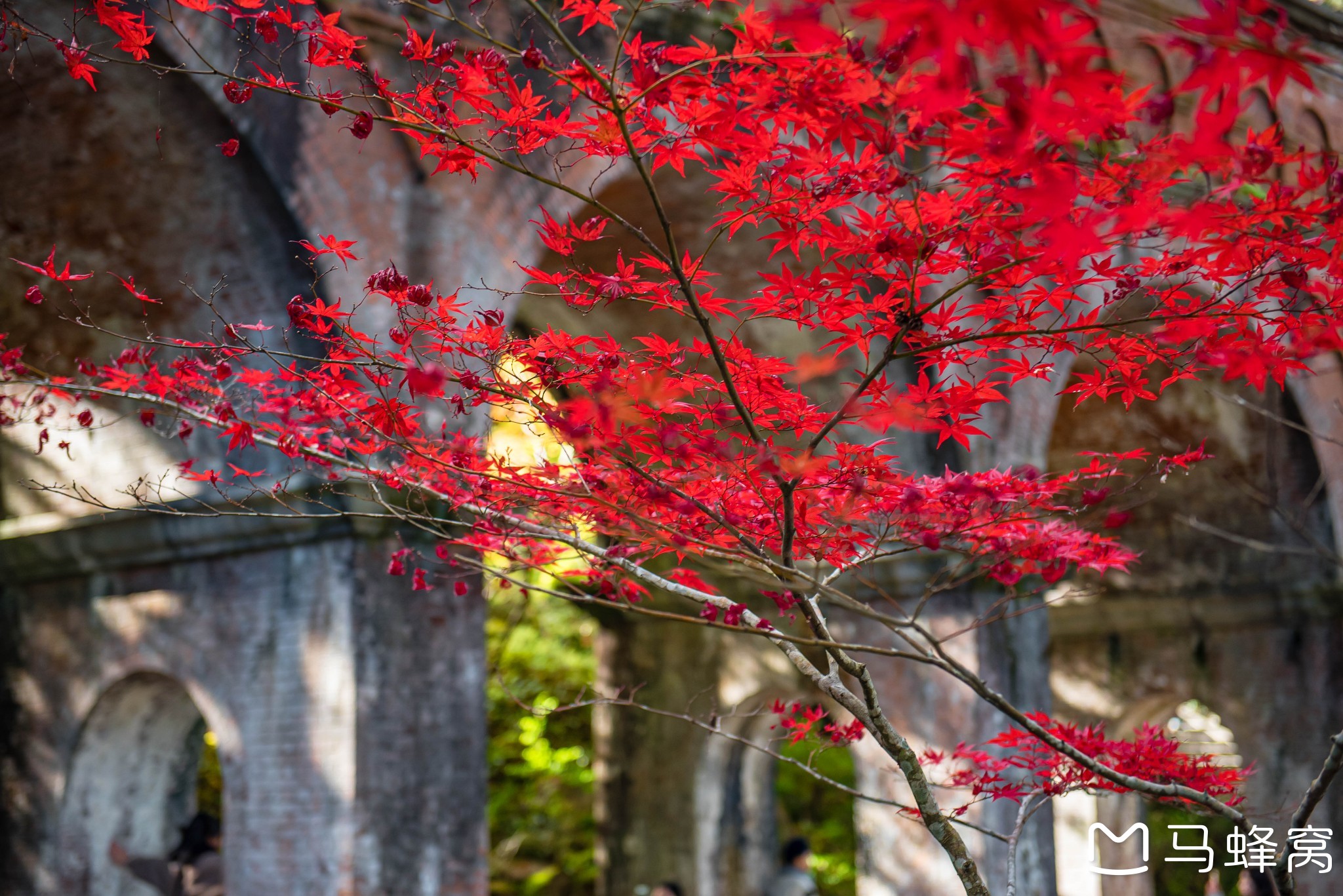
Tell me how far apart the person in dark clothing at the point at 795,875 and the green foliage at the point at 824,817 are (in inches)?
204

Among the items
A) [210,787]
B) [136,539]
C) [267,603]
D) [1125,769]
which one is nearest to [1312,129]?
[1125,769]

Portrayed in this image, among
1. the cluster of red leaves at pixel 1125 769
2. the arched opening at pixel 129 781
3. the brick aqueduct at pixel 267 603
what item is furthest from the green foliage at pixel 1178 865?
the cluster of red leaves at pixel 1125 769

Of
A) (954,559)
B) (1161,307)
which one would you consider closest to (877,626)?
(954,559)

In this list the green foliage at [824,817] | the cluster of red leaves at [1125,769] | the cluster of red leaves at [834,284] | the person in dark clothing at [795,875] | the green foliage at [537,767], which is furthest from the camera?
the green foliage at [824,817]

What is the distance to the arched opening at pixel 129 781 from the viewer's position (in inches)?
233

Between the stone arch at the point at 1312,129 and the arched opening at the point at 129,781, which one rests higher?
the stone arch at the point at 1312,129

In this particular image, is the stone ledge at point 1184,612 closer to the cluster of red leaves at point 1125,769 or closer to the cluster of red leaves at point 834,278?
the cluster of red leaves at point 1125,769

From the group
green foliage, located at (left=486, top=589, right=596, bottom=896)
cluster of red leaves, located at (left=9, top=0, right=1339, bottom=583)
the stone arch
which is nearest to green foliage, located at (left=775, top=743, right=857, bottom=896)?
green foliage, located at (left=486, top=589, right=596, bottom=896)

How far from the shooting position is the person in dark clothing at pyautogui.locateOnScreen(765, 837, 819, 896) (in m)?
6.97

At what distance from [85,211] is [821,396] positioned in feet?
14.9

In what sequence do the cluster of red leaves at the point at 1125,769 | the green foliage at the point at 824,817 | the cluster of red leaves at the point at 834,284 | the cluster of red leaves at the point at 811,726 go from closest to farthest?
the cluster of red leaves at the point at 834,284
the cluster of red leaves at the point at 1125,769
the cluster of red leaves at the point at 811,726
the green foliage at the point at 824,817

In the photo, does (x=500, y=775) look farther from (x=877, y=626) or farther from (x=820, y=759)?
(x=877, y=626)

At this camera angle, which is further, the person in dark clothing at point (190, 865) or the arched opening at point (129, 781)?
the arched opening at point (129, 781)

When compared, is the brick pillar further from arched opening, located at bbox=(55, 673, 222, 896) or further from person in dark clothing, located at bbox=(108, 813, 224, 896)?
arched opening, located at bbox=(55, 673, 222, 896)
